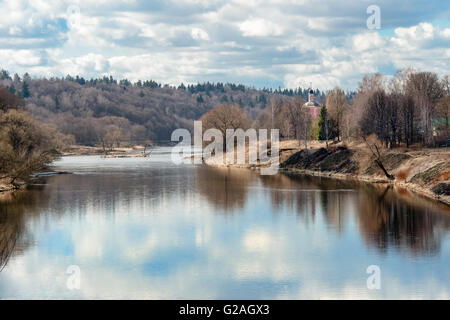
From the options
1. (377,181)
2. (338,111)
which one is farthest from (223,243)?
(338,111)

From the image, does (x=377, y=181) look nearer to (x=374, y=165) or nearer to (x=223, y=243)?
(x=374, y=165)

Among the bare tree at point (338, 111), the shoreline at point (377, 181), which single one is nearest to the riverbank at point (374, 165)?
the shoreline at point (377, 181)

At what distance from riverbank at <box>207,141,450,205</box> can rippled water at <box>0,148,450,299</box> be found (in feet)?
7.78

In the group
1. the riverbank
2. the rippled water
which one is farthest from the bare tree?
the rippled water

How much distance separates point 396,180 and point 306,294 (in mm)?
36598

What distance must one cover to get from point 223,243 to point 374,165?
35303 millimetres

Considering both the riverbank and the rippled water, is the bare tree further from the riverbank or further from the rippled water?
the rippled water

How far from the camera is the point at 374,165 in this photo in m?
62.0

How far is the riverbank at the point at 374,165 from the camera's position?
158 ft

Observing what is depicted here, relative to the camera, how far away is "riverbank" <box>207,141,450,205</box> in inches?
1900
